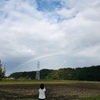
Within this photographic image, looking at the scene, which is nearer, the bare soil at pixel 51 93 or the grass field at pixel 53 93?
the grass field at pixel 53 93

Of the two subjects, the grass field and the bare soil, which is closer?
the grass field

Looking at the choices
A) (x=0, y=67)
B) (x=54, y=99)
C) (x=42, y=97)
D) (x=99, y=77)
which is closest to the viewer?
(x=42, y=97)

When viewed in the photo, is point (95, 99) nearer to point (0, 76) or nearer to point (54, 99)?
point (54, 99)

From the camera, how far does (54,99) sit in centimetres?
3534

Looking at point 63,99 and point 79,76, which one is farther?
point 79,76

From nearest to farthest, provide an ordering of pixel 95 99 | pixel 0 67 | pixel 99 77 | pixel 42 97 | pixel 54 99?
pixel 42 97
pixel 95 99
pixel 54 99
pixel 0 67
pixel 99 77

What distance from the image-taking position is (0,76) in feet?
423

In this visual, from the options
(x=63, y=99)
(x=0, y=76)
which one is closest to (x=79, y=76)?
(x=0, y=76)

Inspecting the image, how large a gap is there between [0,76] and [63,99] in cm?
9649

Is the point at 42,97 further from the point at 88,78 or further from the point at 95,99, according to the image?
the point at 88,78

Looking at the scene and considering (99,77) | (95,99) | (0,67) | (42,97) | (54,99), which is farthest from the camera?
(99,77)

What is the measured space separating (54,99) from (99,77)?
16380cm

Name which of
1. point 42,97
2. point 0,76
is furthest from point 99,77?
point 42,97

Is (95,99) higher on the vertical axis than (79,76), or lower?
lower
